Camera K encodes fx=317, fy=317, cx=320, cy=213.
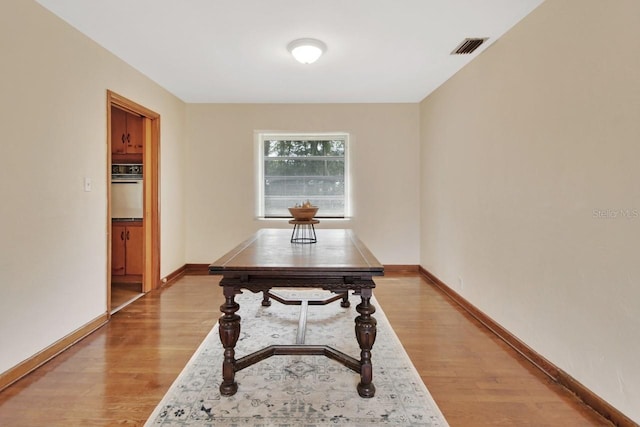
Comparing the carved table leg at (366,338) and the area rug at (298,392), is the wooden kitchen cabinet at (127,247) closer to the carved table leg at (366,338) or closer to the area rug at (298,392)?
the area rug at (298,392)

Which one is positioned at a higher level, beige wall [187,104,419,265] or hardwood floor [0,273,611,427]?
beige wall [187,104,419,265]

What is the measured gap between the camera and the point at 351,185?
4.63 meters

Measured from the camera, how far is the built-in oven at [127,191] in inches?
156

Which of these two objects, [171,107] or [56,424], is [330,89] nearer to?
[171,107]

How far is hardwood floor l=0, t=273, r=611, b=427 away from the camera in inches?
64.9

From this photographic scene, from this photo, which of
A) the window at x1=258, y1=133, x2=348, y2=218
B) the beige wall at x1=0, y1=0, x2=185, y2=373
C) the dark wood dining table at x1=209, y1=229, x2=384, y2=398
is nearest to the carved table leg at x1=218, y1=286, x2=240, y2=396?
the dark wood dining table at x1=209, y1=229, x2=384, y2=398

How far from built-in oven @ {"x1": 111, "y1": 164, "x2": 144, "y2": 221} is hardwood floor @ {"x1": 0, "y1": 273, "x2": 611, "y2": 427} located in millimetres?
1338

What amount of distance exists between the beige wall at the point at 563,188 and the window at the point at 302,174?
2.00m

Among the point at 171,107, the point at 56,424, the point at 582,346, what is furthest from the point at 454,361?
the point at 171,107

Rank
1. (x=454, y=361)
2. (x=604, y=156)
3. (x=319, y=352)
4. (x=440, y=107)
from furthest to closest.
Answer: (x=440, y=107) → (x=454, y=361) → (x=319, y=352) → (x=604, y=156)

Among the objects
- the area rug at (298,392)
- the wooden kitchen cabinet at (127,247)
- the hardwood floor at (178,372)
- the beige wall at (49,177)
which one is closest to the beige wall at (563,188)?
the hardwood floor at (178,372)

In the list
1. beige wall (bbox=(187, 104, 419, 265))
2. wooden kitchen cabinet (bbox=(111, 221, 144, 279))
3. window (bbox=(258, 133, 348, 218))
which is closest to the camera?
wooden kitchen cabinet (bbox=(111, 221, 144, 279))

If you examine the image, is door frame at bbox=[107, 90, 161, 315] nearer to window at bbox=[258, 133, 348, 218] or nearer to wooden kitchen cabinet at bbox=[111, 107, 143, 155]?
wooden kitchen cabinet at bbox=[111, 107, 143, 155]

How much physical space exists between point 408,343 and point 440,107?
9.21 feet
